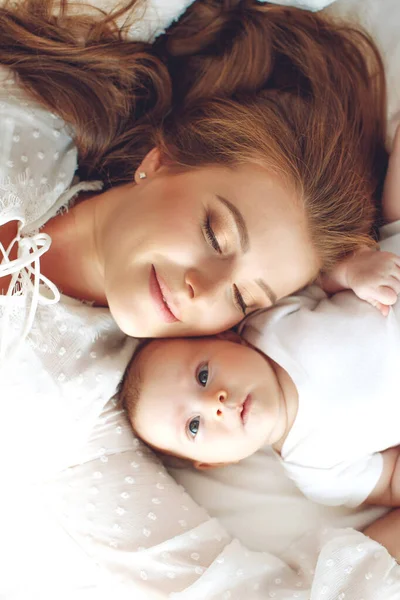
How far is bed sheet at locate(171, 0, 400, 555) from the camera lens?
1.51 meters

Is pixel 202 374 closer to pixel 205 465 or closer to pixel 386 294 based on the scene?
pixel 205 465

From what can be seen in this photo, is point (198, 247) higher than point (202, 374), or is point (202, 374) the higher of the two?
point (198, 247)

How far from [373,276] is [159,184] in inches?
20.0

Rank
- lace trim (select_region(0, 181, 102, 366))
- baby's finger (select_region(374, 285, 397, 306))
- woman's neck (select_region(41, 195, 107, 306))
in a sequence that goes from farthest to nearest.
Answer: woman's neck (select_region(41, 195, 107, 306)) < baby's finger (select_region(374, 285, 397, 306)) < lace trim (select_region(0, 181, 102, 366))

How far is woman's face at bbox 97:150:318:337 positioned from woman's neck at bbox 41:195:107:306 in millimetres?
121

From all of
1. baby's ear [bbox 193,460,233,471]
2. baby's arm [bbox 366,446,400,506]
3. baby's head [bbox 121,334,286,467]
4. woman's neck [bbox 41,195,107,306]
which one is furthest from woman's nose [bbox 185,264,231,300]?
baby's arm [bbox 366,446,400,506]

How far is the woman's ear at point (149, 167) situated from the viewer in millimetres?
1385

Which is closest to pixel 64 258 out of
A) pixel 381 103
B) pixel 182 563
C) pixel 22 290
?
pixel 22 290

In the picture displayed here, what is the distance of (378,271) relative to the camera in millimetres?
1379

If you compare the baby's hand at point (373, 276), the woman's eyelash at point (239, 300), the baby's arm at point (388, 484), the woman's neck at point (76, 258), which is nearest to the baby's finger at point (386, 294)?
the baby's hand at point (373, 276)

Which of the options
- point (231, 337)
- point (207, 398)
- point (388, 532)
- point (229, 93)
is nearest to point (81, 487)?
point (207, 398)

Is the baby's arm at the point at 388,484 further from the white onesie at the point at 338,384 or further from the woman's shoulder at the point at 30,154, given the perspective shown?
the woman's shoulder at the point at 30,154

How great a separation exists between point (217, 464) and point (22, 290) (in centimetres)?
64

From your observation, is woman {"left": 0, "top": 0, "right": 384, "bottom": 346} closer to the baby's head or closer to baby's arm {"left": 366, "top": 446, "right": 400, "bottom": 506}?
the baby's head
